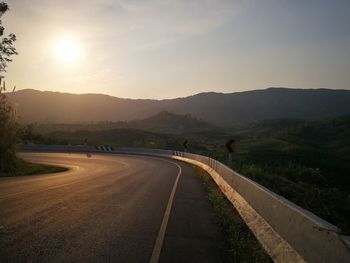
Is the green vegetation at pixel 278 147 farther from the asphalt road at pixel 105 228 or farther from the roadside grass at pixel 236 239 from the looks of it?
the asphalt road at pixel 105 228

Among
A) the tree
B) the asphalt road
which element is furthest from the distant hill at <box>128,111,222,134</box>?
the asphalt road

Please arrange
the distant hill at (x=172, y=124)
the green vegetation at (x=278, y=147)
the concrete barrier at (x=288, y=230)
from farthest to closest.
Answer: the distant hill at (x=172, y=124) < the green vegetation at (x=278, y=147) < the concrete barrier at (x=288, y=230)

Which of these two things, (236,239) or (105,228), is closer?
(236,239)

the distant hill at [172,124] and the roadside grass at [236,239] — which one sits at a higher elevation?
the distant hill at [172,124]

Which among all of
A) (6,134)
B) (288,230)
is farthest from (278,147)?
(288,230)

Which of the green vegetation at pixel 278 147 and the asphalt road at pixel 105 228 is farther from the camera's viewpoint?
the green vegetation at pixel 278 147

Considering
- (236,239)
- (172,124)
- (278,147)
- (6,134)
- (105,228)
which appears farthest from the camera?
(172,124)

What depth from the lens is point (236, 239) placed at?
820 centimetres

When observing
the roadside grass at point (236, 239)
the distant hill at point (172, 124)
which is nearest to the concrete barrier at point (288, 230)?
the roadside grass at point (236, 239)

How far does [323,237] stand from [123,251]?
11.9 ft

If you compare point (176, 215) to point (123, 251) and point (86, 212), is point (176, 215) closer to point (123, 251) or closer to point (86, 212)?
point (86, 212)

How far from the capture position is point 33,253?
6.73 meters

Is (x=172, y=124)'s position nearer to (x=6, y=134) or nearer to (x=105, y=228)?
(x=6, y=134)

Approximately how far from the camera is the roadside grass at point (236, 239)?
6.89 m
